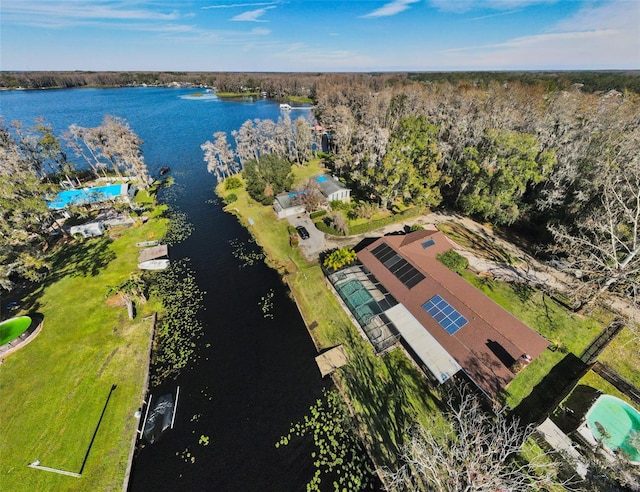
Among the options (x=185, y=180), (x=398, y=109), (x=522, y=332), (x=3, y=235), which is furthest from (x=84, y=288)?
(x=398, y=109)

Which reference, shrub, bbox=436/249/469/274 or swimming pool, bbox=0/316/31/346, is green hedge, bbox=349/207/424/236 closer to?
shrub, bbox=436/249/469/274

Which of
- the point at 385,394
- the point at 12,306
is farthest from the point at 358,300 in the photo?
the point at 12,306

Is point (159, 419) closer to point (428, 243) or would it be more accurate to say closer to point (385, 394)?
point (385, 394)

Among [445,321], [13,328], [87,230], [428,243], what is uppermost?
[428,243]

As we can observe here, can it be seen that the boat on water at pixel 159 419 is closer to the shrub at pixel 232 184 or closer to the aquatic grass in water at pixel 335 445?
the aquatic grass in water at pixel 335 445

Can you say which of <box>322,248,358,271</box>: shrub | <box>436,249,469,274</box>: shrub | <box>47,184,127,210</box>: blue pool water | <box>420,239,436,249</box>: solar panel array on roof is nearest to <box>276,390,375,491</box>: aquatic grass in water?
<box>322,248,358,271</box>: shrub
